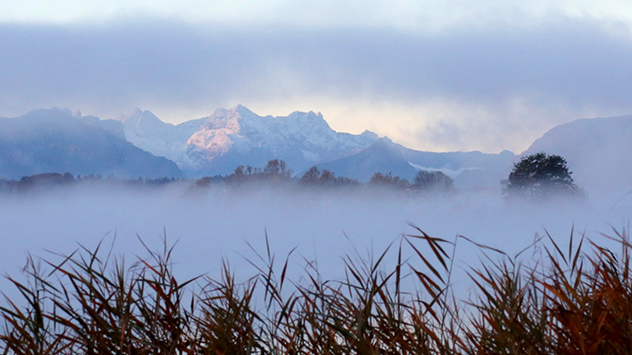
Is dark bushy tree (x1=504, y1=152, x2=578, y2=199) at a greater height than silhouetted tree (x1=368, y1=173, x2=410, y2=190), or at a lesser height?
lesser

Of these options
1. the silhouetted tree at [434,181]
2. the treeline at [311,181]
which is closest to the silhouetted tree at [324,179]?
the treeline at [311,181]

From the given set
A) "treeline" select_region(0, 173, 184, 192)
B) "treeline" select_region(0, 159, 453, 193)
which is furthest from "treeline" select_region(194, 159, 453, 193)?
"treeline" select_region(0, 173, 184, 192)

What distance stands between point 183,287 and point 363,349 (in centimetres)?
120

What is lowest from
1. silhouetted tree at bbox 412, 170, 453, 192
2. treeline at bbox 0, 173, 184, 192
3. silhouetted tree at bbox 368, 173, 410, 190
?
silhouetted tree at bbox 412, 170, 453, 192

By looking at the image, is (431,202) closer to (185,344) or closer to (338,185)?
(338,185)

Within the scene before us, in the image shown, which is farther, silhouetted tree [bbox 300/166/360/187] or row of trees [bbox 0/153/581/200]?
silhouetted tree [bbox 300/166/360/187]

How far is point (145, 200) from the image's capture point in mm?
93625

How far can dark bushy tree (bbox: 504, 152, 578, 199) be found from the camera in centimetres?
3425

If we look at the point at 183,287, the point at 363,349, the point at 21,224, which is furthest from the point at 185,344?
the point at 21,224

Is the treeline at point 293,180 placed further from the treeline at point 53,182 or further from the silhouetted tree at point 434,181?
the treeline at point 53,182

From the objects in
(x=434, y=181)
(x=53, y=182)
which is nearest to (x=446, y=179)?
(x=434, y=181)

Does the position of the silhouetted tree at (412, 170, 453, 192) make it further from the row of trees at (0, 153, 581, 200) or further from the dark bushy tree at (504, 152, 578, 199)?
the dark bushy tree at (504, 152, 578, 199)

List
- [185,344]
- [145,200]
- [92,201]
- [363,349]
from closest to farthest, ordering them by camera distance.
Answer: [363,349] < [185,344] < [145,200] < [92,201]

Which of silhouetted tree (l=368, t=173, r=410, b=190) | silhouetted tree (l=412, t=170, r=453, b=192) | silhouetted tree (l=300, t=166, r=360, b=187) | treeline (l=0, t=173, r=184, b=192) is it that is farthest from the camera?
treeline (l=0, t=173, r=184, b=192)
